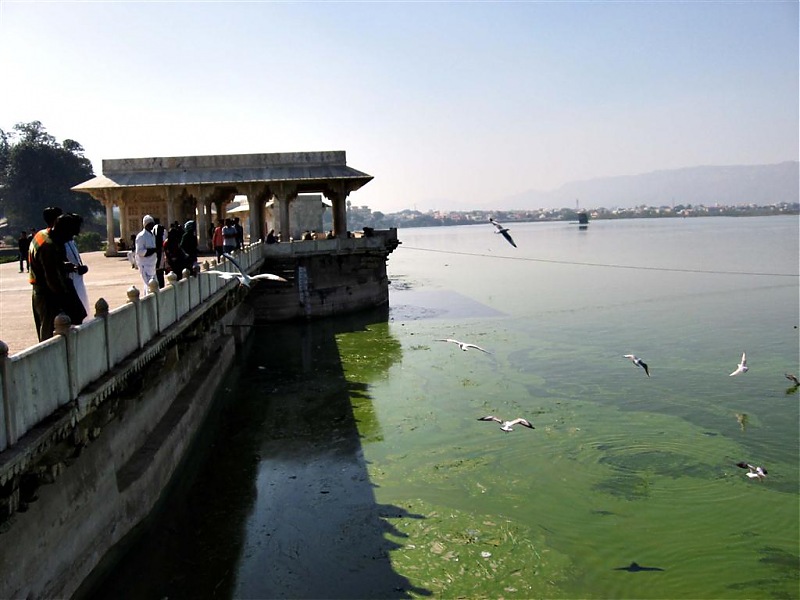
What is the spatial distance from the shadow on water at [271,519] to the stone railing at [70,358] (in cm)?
258

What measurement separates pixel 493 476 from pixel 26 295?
35.9ft

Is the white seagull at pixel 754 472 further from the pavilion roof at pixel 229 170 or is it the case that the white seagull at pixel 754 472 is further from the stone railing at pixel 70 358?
the pavilion roof at pixel 229 170

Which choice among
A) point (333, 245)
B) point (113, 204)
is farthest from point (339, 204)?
point (113, 204)

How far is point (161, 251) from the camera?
13992 mm

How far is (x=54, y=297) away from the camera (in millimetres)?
7676

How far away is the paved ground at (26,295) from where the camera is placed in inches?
376

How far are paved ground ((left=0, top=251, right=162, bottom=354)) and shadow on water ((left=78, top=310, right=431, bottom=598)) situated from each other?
3.26m

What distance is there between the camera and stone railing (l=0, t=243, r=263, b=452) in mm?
5523

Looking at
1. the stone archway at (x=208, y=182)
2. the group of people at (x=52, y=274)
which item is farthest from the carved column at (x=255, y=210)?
the group of people at (x=52, y=274)

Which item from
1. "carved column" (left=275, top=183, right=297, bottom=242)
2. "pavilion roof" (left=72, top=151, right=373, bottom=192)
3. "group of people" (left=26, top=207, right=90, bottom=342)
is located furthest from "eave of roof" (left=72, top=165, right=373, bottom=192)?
"group of people" (left=26, top=207, right=90, bottom=342)

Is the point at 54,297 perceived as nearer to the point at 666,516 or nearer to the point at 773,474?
the point at 666,516

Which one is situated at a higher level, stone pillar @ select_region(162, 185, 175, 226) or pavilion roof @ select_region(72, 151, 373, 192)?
pavilion roof @ select_region(72, 151, 373, 192)

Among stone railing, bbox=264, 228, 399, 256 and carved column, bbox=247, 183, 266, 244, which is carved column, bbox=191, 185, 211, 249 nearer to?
carved column, bbox=247, 183, 266, 244

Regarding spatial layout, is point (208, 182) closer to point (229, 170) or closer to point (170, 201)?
point (229, 170)
